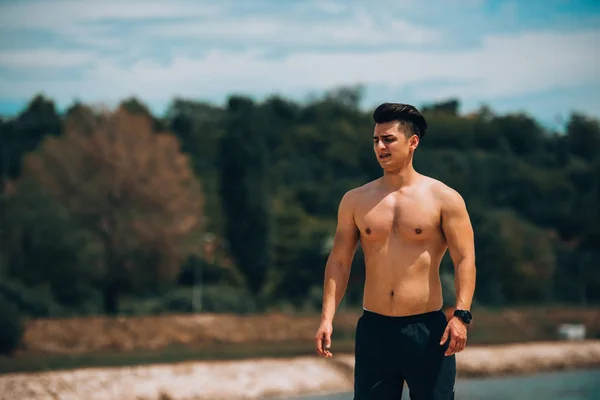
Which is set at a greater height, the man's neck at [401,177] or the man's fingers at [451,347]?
the man's neck at [401,177]

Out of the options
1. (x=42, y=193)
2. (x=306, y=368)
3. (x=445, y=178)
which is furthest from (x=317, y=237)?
(x=306, y=368)

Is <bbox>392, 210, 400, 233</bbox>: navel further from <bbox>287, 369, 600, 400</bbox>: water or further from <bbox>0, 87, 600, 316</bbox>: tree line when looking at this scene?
<bbox>0, 87, 600, 316</bbox>: tree line

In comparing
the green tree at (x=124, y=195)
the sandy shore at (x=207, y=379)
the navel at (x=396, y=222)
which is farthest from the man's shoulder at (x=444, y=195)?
the green tree at (x=124, y=195)

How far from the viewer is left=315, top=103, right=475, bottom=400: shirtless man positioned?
8242mm

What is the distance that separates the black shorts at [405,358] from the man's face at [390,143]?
40.2 inches

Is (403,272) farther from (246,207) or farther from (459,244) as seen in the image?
(246,207)

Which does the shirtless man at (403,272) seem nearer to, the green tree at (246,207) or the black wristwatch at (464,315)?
the black wristwatch at (464,315)

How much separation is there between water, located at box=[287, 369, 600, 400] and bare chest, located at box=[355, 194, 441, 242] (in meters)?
20.6

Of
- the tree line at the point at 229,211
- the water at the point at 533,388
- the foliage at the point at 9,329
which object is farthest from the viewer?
the tree line at the point at 229,211

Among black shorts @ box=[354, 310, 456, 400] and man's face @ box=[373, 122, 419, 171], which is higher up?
man's face @ box=[373, 122, 419, 171]

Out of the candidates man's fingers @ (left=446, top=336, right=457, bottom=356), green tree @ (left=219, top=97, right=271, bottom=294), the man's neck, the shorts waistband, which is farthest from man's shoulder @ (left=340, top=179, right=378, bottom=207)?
green tree @ (left=219, top=97, right=271, bottom=294)

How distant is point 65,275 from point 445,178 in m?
33.1

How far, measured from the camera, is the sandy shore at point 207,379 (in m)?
30.3

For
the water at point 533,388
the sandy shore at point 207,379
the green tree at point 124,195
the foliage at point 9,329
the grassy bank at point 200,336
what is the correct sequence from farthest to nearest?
the green tree at point 124,195
the foliage at point 9,329
the grassy bank at point 200,336
the water at point 533,388
the sandy shore at point 207,379
